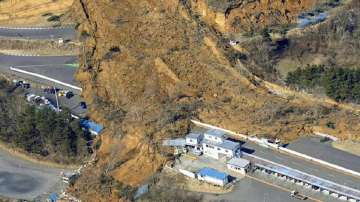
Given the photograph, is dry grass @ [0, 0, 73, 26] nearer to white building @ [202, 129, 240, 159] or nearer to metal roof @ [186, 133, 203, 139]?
metal roof @ [186, 133, 203, 139]

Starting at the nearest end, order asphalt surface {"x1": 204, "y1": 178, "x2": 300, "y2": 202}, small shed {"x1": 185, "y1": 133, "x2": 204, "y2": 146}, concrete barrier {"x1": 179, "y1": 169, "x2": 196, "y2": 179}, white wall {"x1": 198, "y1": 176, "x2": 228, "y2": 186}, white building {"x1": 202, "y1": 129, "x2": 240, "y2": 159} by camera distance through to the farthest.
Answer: asphalt surface {"x1": 204, "y1": 178, "x2": 300, "y2": 202} → white wall {"x1": 198, "y1": 176, "x2": 228, "y2": 186} → concrete barrier {"x1": 179, "y1": 169, "x2": 196, "y2": 179} → white building {"x1": 202, "y1": 129, "x2": 240, "y2": 159} → small shed {"x1": 185, "y1": 133, "x2": 204, "y2": 146}

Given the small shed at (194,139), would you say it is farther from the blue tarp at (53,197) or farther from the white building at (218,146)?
the blue tarp at (53,197)

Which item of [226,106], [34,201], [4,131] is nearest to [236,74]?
[226,106]

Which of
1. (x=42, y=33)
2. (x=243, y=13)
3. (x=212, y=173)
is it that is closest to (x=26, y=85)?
(x=42, y=33)

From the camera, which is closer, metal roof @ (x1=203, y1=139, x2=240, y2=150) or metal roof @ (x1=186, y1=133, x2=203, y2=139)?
metal roof @ (x1=203, y1=139, x2=240, y2=150)

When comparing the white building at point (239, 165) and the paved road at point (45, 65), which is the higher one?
the white building at point (239, 165)

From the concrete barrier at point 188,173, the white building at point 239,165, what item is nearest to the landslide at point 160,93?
the concrete barrier at point 188,173

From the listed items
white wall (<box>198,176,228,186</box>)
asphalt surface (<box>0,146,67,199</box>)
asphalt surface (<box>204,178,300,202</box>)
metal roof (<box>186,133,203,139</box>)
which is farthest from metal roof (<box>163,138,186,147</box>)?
asphalt surface (<box>0,146,67,199</box>)
